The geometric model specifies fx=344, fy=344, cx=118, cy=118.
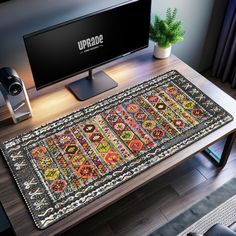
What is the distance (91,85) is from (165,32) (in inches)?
20.1

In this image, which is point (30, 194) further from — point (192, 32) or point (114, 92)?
point (192, 32)

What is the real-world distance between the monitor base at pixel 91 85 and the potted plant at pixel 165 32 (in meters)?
0.35

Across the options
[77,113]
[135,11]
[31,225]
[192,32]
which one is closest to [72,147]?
[77,113]

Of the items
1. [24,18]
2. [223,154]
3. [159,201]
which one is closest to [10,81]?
[24,18]

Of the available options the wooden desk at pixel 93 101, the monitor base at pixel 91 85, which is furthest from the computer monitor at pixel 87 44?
the wooden desk at pixel 93 101

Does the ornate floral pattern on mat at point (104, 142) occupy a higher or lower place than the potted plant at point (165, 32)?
lower

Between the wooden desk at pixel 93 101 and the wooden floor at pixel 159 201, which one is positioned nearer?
the wooden desk at pixel 93 101

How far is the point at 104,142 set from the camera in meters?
1.61

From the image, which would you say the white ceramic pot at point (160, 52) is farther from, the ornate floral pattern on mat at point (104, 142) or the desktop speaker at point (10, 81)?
the desktop speaker at point (10, 81)

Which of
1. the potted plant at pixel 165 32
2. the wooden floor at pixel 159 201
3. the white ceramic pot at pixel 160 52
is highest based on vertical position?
the potted plant at pixel 165 32

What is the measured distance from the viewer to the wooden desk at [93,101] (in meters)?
1.36

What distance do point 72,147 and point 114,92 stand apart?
0.42 m

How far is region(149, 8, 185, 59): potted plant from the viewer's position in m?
1.91

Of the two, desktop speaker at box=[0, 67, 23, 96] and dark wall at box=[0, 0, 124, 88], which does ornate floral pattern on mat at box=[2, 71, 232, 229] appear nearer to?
desktop speaker at box=[0, 67, 23, 96]
